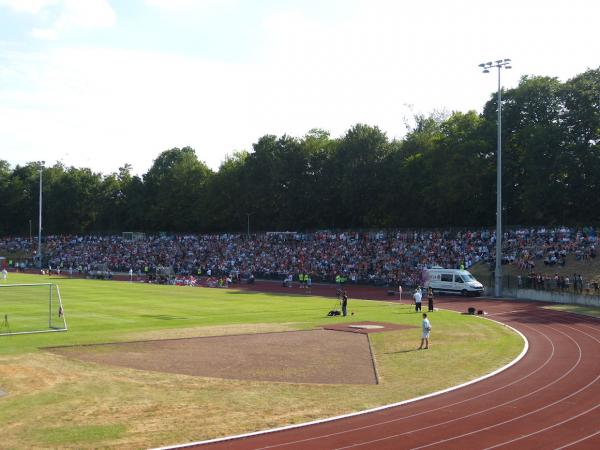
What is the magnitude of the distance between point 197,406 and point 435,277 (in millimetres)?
39000

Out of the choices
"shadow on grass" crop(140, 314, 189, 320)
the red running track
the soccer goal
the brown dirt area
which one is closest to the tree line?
the brown dirt area

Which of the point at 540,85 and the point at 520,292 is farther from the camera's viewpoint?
the point at 540,85

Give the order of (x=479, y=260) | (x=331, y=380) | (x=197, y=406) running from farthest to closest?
(x=479, y=260) < (x=331, y=380) < (x=197, y=406)

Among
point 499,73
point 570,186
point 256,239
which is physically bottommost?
point 256,239

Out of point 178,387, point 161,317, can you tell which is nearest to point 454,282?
point 161,317

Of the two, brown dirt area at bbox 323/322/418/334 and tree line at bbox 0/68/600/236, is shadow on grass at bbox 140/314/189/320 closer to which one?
brown dirt area at bbox 323/322/418/334

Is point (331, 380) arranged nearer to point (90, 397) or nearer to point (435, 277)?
point (90, 397)

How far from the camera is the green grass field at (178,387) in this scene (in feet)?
48.2

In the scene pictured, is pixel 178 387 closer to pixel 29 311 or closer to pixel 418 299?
pixel 29 311

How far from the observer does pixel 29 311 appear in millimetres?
37031

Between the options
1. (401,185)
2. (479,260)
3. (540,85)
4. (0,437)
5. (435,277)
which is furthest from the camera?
(401,185)

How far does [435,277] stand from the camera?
5306 centimetres

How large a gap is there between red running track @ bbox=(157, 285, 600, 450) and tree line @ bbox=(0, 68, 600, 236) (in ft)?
133

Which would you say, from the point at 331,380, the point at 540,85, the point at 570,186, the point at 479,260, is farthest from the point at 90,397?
the point at 540,85
